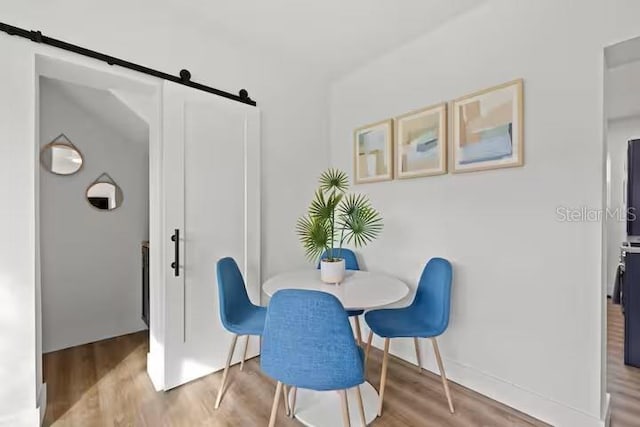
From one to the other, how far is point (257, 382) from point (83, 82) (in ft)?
7.58

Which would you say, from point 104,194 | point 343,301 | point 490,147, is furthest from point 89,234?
point 490,147

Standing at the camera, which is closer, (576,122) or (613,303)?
(576,122)

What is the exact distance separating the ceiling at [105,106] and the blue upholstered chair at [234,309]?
4.93ft

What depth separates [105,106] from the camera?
2551mm

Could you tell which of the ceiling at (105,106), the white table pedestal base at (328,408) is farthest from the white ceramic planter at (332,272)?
the ceiling at (105,106)

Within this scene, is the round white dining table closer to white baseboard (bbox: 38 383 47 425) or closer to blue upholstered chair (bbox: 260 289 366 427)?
blue upholstered chair (bbox: 260 289 366 427)

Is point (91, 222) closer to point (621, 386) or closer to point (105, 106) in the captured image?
point (105, 106)

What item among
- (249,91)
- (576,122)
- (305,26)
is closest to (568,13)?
(576,122)

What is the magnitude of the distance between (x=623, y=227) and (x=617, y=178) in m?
0.68

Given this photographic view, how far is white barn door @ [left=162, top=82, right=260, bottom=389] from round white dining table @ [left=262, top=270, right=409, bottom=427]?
55cm

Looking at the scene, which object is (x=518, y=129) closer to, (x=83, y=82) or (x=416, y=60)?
(x=416, y=60)

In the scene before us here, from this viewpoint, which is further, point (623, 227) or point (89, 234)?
point (623, 227)

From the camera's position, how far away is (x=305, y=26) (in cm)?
225

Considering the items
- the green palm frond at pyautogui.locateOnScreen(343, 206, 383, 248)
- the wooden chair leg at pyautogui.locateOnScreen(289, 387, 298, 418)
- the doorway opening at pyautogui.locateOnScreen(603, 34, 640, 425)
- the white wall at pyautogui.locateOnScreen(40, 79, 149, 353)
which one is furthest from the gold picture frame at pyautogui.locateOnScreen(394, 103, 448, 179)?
the white wall at pyautogui.locateOnScreen(40, 79, 149, 353)
